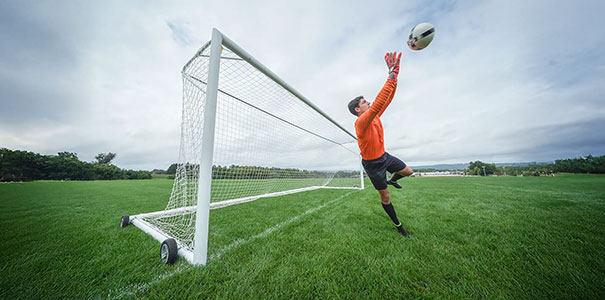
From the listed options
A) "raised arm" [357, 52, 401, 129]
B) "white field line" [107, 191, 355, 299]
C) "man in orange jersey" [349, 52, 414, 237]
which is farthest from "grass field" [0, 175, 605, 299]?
"raised arm" [357, 52, 401, 129]

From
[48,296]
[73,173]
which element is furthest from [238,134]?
[73,173]

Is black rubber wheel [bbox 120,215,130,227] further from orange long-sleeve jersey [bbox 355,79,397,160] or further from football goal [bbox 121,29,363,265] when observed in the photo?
orange long-sleeve jersey [bbox 355,79,397,160]

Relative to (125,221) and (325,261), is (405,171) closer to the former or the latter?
(325,261)

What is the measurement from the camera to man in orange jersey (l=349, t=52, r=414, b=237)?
7.41 ft

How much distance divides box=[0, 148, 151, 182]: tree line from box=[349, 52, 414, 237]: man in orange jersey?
1503 inches

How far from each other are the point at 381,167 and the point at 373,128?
0.59 m

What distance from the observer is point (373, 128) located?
2.68 m

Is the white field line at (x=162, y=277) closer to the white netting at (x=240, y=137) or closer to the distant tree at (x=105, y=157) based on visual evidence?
the white netting at (x=240, y=137)

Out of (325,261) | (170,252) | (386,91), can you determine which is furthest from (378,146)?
(170,252)

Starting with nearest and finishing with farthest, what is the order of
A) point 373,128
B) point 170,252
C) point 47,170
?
1. point 170,252
2. point 373,128
3. point 47,170

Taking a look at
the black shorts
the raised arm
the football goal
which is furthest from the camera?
the black shorts

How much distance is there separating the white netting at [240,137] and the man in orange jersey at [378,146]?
1.66 meters

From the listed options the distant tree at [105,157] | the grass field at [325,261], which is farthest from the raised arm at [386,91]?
the distant tree at [105,157]

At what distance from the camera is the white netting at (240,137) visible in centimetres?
285
